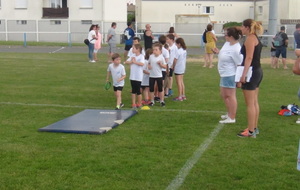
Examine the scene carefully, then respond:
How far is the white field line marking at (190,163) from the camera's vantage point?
19.4ft

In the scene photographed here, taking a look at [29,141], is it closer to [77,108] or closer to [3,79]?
[77,108]

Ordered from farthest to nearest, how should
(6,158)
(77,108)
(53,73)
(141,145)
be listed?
(53,73)
(77,108)
(141,145)
(6,158)

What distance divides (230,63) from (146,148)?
256 cm

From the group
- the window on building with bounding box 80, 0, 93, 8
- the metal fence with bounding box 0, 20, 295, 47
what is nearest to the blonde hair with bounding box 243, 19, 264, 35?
Answer: the metal fence with bounding box 0, 20, 295, 47

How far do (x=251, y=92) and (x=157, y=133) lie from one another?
1793 millimetres

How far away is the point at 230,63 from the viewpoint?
9.00 meters

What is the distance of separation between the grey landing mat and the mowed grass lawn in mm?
187

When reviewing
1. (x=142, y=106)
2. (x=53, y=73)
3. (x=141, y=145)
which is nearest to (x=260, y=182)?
(x=141, y=145)

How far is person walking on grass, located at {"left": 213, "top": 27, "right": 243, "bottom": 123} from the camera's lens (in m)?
8.75

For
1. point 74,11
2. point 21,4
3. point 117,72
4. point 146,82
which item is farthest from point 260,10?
point 117,72

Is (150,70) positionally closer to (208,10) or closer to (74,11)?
(74,11)

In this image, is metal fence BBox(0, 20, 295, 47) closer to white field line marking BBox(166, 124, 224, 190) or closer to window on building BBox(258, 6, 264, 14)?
window on building BBox(258, 6, 264, 14)

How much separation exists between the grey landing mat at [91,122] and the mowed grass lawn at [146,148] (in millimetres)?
187

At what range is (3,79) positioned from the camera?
16359 millimetres
